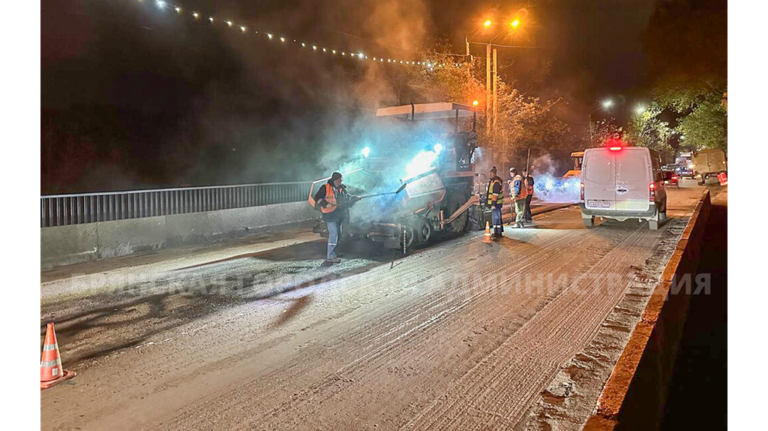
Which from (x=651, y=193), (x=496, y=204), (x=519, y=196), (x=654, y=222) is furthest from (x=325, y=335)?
(x=654, y=222)

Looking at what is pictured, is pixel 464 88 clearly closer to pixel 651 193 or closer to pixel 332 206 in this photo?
pixel 651 193

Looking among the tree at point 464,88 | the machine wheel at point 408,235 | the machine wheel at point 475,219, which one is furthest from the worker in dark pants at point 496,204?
the tree at point 464,88

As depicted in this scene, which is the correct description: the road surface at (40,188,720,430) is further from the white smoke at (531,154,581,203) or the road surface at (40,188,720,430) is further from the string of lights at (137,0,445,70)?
the white smoke at (531,154,581,203)

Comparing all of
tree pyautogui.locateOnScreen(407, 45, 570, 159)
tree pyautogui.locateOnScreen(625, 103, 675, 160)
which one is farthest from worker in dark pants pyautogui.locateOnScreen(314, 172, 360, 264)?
tree pyautogui.locateOnScreen(625, 103, 675, 160)

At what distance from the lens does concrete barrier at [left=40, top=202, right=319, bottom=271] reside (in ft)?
31.0

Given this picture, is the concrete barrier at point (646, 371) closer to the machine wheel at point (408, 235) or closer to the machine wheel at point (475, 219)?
the machine wheel at point (408, 235)

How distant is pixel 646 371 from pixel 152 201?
34.6 feet

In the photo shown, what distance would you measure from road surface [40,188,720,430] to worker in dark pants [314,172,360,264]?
0.43 metres

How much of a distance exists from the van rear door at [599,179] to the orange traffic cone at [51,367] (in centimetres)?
1199

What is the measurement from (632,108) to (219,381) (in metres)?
48.2

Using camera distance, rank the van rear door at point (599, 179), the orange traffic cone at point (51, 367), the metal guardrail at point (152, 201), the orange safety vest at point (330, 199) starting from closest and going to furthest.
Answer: the orange traffic cone at point (51, 367), the orange safety vest at point (330, 199), the metal guardrail at point (152, 201), the van rear door at point (599, 179)

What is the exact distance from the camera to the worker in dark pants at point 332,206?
878 centimetres
